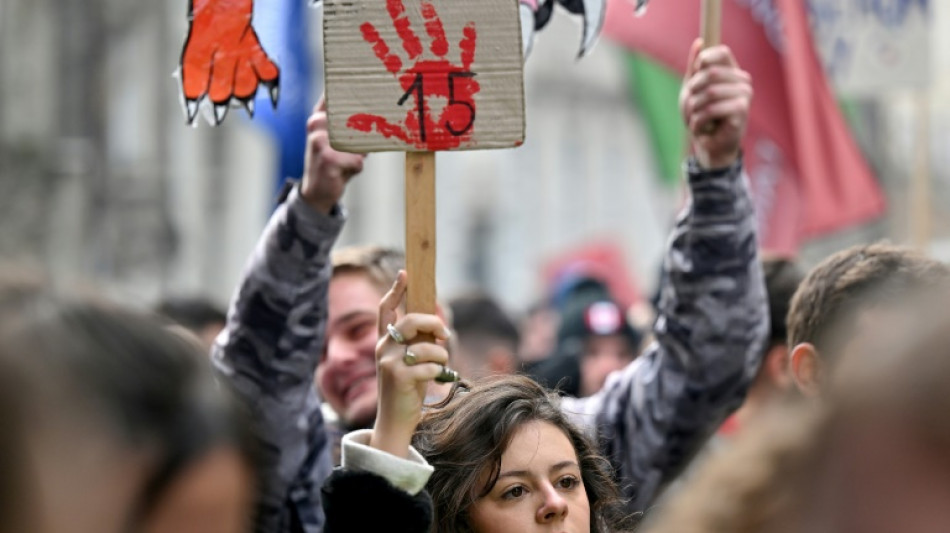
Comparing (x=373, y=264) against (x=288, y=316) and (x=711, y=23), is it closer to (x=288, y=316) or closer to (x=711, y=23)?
(x=288, y=316)

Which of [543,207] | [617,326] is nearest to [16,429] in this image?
[617,326]

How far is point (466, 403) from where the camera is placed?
3117 millimetres

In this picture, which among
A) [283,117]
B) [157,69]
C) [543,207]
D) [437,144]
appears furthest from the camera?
[543,207]

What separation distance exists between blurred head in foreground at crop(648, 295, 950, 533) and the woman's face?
151 cm

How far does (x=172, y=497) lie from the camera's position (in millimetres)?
1374

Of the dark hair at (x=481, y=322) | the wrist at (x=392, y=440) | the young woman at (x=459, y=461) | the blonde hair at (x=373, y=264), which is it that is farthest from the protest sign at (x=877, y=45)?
the wrist at (x=392, y=440)

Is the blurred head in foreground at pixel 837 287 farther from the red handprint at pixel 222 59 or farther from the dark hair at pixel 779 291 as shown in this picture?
the red handprint at pixel 222 59

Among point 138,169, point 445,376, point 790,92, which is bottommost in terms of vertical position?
point 138,169

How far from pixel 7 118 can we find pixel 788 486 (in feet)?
118

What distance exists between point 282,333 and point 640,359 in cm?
94

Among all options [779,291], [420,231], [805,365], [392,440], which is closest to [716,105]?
[805,365]

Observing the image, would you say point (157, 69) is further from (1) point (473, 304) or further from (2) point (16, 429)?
(2) point (16, 429)

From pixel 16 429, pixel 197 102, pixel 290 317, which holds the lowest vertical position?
pixel 290 317

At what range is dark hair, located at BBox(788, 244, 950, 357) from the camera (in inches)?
131
